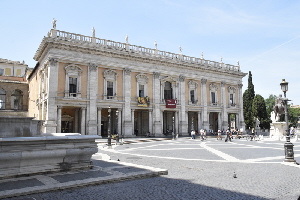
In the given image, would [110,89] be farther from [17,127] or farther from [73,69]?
[17,127]

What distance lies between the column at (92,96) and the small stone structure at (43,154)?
22496 millimetres

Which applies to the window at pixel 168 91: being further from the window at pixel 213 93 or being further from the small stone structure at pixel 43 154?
the small stone structure at pixel 43 154

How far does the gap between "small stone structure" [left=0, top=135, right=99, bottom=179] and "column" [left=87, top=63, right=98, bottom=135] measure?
22.5 metres

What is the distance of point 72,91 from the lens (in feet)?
99.9

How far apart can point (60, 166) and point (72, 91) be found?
2429 centimetres

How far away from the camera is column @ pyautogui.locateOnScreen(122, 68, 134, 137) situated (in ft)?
107

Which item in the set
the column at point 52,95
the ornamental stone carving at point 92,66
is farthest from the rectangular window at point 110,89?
the column at point 52,95

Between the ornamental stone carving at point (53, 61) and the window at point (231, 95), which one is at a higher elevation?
the ornamental stone carving at point (53, 61)

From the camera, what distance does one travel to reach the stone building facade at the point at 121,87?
29359 mm

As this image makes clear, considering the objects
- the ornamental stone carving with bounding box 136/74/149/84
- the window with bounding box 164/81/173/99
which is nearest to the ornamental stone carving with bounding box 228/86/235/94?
the window with bounding box 164/81/173/99

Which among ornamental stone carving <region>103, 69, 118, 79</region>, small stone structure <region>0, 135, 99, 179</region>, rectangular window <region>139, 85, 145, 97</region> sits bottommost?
small stone structure <region>0, 135, 99, 179</region>

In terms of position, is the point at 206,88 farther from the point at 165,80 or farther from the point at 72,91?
the point at 72,91

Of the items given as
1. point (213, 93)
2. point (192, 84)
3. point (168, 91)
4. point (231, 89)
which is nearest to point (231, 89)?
point (231, 89)

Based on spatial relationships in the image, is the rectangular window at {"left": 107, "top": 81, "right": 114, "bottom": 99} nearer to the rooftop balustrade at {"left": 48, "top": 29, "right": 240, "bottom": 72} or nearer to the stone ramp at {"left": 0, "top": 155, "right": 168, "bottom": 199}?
the rooftop balustrade at {"left": 48, "top": 29, "right": 240, "bottom": 72}
